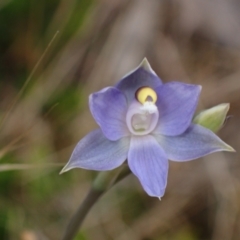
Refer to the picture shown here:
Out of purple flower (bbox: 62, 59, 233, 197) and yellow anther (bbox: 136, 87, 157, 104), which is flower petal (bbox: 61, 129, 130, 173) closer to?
purple flower (bbox: 62, 59, 233, 197)

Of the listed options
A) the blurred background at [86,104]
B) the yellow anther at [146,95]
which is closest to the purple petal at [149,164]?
the yellow anther at [146,95]

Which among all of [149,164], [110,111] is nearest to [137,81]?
[110,111]

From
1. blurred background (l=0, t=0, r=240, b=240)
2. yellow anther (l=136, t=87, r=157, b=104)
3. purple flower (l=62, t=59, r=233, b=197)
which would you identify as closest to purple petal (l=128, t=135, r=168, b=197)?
purple flower (l=62, t=59, r=233, b=197)

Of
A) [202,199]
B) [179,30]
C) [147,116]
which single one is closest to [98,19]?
[179,30]

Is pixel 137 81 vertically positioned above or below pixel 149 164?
above

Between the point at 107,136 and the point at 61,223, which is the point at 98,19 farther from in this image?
the point at 107,136

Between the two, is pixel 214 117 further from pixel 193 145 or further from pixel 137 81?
pixel 137 81
